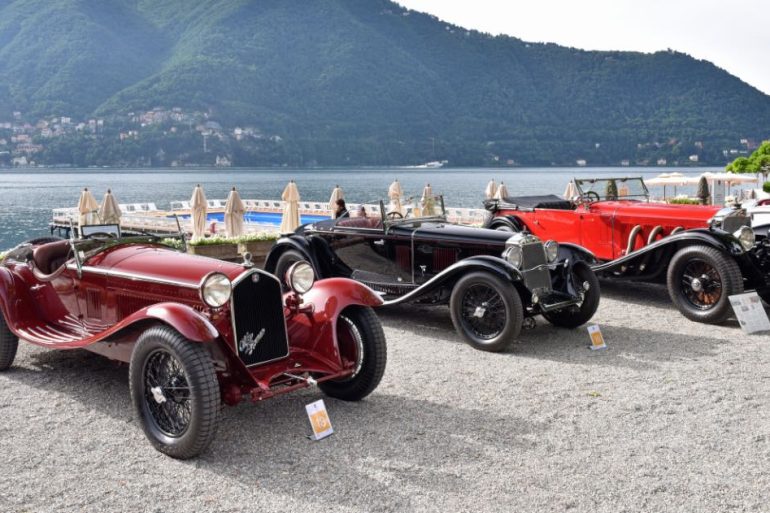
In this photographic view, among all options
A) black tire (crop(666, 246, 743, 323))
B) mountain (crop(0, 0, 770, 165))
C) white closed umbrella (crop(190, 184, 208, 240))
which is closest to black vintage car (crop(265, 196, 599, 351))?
black tire (crop(666, 246, 743, 323))

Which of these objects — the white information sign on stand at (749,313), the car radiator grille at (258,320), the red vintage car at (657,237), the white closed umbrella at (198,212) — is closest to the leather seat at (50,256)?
the car radiator grille at (258,320)

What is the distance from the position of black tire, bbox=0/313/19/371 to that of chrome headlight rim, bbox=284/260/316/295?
9.07ft

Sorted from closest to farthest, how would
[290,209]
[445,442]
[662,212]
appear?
[445,442]
[662,212]
[290,209]

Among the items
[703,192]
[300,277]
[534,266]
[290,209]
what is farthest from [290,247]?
[703,192]

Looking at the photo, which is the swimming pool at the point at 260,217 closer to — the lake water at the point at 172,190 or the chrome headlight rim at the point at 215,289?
the lake water at the point at 172,190

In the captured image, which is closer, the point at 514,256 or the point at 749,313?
the point at 514,256

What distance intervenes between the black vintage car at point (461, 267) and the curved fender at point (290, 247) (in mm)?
13

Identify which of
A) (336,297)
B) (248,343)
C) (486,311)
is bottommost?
(486,311)

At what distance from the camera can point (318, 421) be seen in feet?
15.4

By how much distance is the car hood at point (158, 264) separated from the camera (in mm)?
5113

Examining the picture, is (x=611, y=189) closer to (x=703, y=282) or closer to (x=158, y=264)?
(x=703, y=282)

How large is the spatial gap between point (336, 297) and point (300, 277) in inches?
12.7

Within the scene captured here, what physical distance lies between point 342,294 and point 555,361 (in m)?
2.53

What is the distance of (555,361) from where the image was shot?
22.1 ft
